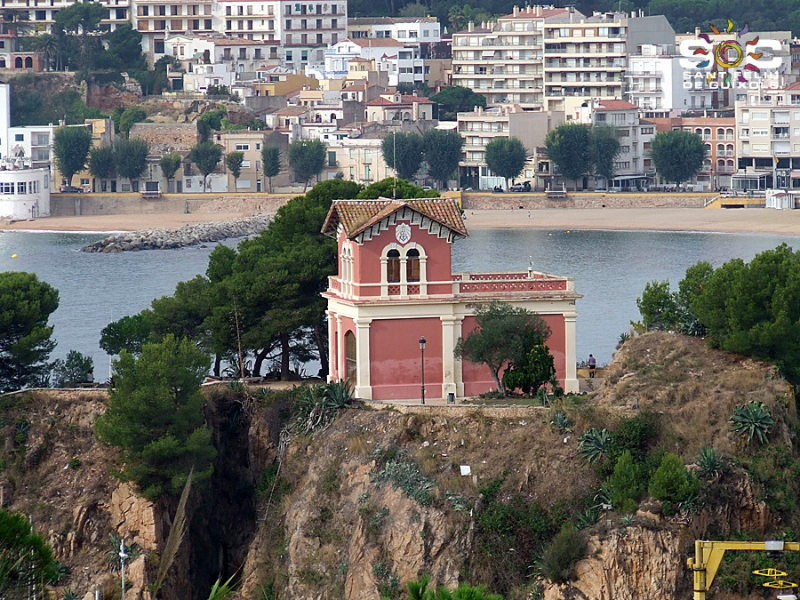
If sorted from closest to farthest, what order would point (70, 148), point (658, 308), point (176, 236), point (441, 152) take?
point (658, 308)
point (176, 236)
point (441, 152)
point (70, 148)

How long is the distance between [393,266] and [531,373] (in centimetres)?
391

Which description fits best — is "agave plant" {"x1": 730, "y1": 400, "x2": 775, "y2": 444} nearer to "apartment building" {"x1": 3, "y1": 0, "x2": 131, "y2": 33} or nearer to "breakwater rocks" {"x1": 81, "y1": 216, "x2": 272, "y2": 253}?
"breakwater rocks" {"x1": 81, "y1": 216, "x2": 272, "y2": 253}

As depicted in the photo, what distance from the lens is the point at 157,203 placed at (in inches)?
5153

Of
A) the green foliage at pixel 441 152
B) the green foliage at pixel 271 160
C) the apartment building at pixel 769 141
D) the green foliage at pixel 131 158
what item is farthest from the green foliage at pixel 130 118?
the apartment building at pixel 769 141

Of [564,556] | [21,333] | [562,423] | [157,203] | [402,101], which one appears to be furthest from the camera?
[402,101]

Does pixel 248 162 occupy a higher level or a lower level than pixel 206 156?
lower

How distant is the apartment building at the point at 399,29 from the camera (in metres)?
164

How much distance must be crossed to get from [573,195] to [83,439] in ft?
295

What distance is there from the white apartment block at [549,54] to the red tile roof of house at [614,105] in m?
5.05

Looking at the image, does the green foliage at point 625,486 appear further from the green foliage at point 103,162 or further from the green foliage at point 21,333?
the green foliage at point 103,162

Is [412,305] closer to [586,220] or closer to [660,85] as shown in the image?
[586,220]

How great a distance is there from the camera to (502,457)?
Result: 36.2 m

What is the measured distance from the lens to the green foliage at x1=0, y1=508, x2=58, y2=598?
15789 millimetres

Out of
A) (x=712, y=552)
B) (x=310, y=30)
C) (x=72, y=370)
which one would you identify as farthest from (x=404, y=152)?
(x=712, y=552)
